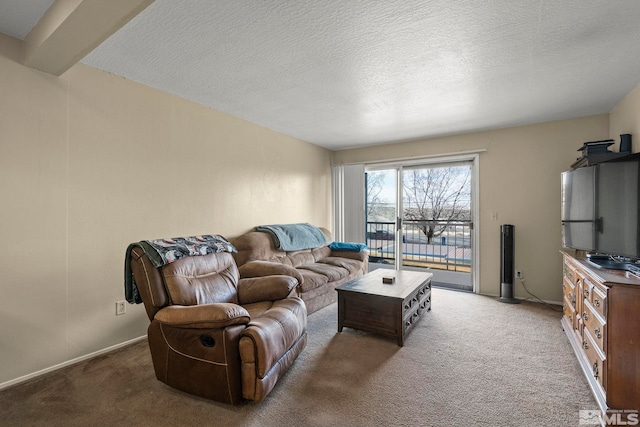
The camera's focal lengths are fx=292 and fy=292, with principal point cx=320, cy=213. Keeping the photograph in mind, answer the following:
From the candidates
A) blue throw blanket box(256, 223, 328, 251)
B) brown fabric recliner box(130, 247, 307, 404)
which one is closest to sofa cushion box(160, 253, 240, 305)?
brown fabric recliner box(130, 247, 307, 404)

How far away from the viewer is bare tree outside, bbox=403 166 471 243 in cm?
468

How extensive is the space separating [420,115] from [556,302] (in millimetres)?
2950

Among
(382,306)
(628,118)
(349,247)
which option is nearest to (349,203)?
(349,247)

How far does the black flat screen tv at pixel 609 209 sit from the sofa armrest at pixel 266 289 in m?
2.40

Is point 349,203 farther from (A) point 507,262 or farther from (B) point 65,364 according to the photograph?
(B) point 65,364

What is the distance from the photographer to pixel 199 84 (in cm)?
271

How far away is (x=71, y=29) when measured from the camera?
1673 millimetres

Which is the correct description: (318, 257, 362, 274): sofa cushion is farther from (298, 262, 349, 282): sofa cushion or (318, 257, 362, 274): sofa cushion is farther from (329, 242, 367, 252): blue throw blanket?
(329, 242, 367, 252): blue throw blanket

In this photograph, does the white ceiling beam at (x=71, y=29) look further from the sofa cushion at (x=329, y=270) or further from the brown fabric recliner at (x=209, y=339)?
the sofa cushion at (x=329, y=270)

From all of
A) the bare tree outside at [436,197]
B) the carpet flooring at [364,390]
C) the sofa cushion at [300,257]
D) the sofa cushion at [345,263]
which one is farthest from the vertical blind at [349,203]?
the carpet flooring at [364,390]

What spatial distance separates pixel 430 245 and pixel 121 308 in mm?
4502

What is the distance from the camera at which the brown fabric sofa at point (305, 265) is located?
2.95 metres

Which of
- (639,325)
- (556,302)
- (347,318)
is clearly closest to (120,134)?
(347,318)

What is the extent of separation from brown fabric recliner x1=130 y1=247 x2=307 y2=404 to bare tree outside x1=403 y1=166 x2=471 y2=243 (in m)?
3.52
